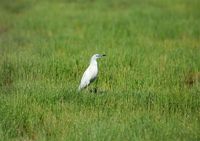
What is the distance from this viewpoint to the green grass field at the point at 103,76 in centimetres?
645

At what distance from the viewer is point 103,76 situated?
9.21 m

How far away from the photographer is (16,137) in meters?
6.41

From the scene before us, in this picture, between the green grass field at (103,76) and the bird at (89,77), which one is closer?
the green grass field at (103,76)

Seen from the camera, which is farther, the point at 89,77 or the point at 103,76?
the point at 103,76

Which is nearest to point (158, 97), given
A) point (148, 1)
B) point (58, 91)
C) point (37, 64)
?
point (58, 91)

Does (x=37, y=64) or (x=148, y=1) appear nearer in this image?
(x=37, y=64)

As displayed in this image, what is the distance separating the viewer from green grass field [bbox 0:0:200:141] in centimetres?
645

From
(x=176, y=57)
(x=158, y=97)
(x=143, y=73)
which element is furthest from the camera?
(x=176, y=57)

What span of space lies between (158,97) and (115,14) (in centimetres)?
939

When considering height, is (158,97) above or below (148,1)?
below

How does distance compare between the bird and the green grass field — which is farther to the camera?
the bird

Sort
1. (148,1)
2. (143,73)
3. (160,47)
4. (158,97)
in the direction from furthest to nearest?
(148,1) → (160,47) → (143,73) → (158,97)

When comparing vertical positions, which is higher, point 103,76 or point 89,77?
point 89,77

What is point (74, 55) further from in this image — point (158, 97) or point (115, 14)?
point (115, 14)
